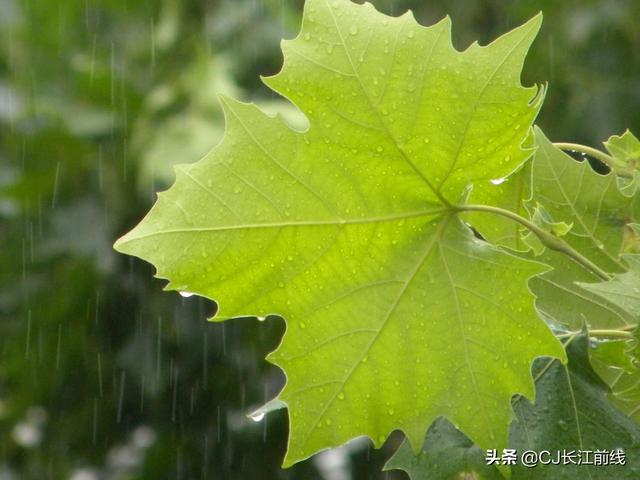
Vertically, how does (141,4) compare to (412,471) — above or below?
above

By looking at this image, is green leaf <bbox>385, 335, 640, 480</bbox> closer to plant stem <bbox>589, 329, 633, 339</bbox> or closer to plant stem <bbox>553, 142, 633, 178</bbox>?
plant stem <bbox>589, 329, 633, 339</bbox>

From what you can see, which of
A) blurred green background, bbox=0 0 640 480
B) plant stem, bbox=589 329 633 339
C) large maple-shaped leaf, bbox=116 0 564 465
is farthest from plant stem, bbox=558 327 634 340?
blurred green background, bbox=0 0 640 480

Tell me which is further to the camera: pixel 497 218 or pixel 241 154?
pixel 497 218

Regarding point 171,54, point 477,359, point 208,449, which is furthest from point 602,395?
point 171,54

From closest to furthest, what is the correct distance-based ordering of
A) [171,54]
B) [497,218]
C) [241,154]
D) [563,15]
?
[241,154]
[497,218]
[171,54]
[563,15]

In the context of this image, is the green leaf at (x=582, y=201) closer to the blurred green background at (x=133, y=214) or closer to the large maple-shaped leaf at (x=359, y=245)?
the large maple-shaped leaf at (x=359, y=245)

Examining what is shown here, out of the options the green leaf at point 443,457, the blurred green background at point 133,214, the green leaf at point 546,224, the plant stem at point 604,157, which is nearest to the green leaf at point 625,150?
the plant stem at point 604,157

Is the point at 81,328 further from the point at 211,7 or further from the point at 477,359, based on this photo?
the point at 477,359
